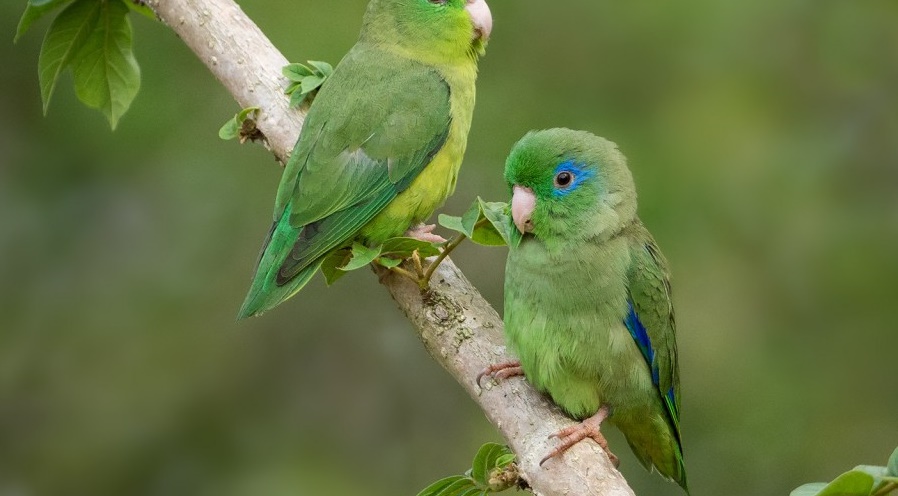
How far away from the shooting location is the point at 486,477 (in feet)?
8.98

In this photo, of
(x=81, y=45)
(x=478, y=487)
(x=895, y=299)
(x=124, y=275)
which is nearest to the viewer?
(x=478, y=487)

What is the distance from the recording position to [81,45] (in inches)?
138

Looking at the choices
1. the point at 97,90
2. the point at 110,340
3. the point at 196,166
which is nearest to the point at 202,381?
the point at 110,340

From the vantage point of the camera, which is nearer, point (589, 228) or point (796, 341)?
point (589, 228)

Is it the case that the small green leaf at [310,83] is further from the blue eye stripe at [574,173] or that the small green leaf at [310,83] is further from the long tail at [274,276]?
the blue eye stripe at [574,173]

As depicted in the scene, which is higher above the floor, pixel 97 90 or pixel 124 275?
pixel 97 90

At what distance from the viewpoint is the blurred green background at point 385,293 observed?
582cm

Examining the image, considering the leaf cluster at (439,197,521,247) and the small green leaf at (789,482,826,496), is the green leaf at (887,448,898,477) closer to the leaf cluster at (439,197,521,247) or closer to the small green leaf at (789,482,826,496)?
the small green leaf at (789,482,826,496)

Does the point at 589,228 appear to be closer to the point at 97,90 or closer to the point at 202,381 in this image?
the point at 97,90

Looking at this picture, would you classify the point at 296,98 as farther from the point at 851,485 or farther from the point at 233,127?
the point at 851,485

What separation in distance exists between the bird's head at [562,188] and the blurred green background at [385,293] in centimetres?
255

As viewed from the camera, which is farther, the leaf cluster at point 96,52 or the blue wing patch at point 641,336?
the leaf cluster at point 96,52

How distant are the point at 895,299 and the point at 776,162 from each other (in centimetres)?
91

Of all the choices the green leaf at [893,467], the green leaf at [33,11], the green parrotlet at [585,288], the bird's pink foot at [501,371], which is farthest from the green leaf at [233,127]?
the green leaf at [893,467]
